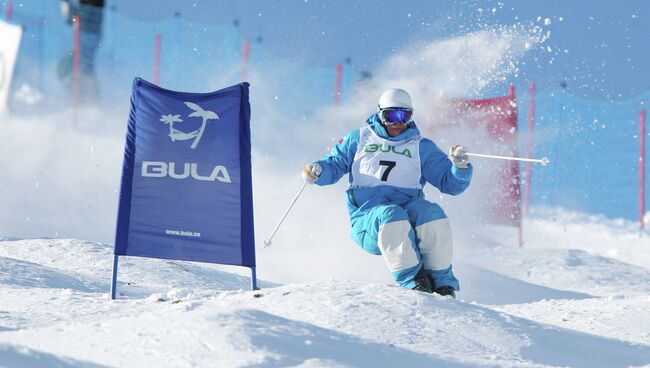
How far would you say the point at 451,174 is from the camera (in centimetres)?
493

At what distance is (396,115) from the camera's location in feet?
16.0

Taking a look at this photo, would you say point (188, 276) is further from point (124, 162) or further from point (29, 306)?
point (29, 306)

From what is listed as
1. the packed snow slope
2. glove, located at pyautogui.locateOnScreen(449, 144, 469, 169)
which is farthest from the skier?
the packed snow slope

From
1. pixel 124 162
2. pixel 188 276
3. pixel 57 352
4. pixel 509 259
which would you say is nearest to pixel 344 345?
pixel 57 352

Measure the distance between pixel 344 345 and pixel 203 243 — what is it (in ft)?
6.89

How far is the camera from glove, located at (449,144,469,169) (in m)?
4.71

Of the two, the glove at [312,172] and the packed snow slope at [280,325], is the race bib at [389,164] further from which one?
the packed snow slope at [280,325]

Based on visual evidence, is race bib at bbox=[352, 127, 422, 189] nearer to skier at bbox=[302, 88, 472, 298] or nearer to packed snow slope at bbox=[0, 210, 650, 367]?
skier at bbox=[302, 88, 472, 298]

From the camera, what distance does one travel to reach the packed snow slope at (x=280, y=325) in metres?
2.89

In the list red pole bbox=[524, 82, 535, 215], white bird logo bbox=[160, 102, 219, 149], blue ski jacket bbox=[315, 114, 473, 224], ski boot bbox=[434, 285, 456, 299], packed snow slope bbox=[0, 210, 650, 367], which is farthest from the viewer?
red pole bbox=[524, 82, 535, 215]

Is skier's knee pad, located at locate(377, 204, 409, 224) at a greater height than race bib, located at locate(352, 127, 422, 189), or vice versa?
race bib, located at locate(352, 127, 422, 189)

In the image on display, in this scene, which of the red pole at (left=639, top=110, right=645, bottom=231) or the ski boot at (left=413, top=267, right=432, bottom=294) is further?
the red pole at (left=639, top=110, right=645, bottom=231)

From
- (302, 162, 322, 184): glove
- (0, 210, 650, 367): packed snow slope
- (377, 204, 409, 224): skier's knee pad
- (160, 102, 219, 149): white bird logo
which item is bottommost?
(0, 210, 650, 367): packed snow slope

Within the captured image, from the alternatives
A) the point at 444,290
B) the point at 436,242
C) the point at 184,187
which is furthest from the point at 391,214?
the point at 184,187
